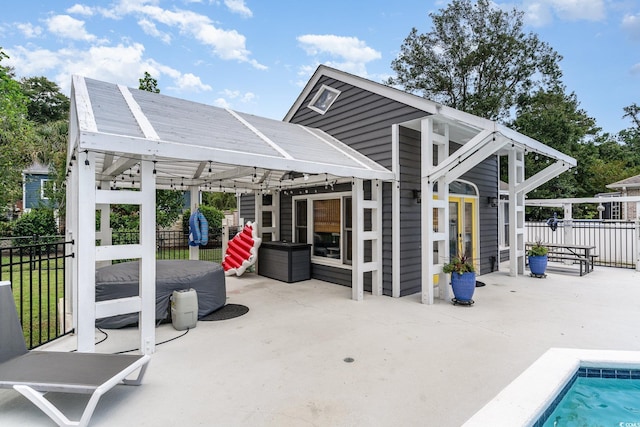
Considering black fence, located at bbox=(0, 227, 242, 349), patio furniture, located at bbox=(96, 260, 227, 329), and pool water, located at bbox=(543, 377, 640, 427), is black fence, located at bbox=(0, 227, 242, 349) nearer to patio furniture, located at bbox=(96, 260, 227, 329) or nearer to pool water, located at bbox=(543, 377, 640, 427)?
patio furniture, located at bbox=(96, 260, 227, 329)

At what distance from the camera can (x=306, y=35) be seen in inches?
532

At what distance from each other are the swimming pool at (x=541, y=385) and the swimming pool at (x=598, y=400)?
3 centimetres

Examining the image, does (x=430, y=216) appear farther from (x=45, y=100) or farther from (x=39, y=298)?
(x=45, y=100)

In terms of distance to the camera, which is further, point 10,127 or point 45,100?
point 45,100

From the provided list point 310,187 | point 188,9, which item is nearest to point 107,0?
point 188,9

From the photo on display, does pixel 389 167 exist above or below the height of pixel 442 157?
below

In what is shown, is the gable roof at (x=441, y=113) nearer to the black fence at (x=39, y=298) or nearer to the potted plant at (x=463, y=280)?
the potted plant at (x=463, y=280)

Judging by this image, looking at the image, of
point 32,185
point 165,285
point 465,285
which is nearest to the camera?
point 165,285

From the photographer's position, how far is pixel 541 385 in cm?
254

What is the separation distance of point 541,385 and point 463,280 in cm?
282

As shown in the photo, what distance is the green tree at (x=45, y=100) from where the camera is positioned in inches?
939

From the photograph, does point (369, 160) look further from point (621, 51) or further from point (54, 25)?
point (621, 51)

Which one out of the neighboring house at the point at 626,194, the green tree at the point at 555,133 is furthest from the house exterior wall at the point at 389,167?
the green tree at the point at 555,133

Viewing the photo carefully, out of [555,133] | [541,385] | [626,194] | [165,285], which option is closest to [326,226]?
[165,285]
